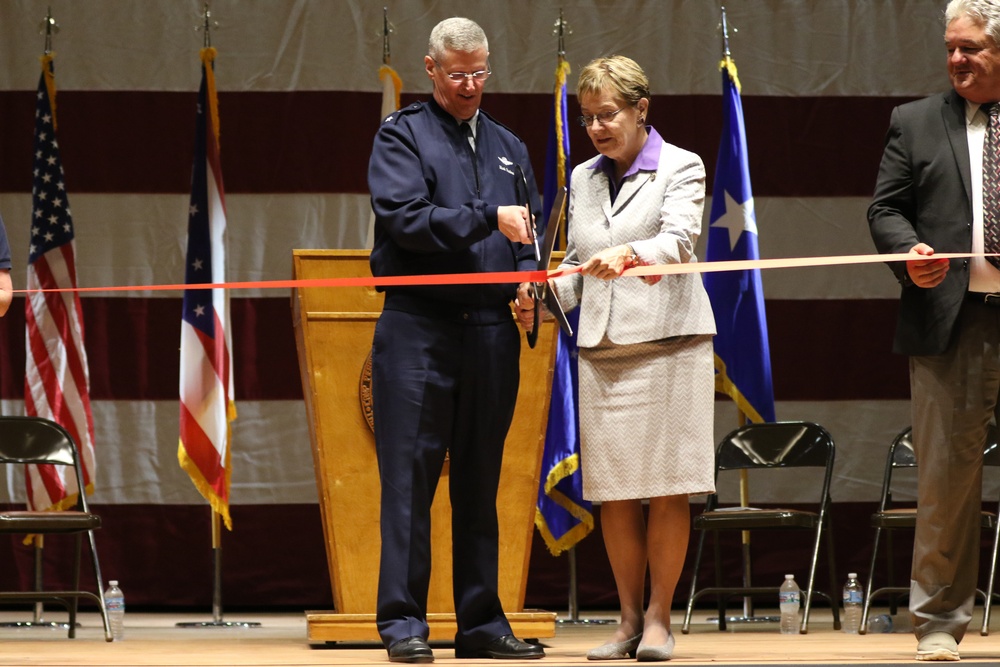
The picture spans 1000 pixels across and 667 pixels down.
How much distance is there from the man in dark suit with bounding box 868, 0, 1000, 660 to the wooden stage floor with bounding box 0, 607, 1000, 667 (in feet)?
0.75

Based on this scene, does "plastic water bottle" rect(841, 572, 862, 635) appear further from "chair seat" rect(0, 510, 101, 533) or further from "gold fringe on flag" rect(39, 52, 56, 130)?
"gold fringe on flag" rect(39, 52, 56, 130)

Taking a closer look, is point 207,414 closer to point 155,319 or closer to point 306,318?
point 155,319

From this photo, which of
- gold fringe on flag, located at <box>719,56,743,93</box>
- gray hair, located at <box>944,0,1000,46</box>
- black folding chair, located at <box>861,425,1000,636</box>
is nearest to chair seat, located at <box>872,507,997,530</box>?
black folding chair, located at <box>861,425,1000,636</box>

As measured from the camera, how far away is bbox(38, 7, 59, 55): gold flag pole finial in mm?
5941

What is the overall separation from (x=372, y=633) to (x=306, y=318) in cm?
106

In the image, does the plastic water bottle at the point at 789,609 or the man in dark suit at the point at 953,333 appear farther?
the plastic water bottle at the point at 789,609

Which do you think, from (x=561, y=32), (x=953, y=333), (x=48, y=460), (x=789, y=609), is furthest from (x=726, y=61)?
(x=48, y=460)

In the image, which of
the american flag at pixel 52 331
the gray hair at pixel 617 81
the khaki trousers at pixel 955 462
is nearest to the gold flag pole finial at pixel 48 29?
the american flag at pixel 52 331

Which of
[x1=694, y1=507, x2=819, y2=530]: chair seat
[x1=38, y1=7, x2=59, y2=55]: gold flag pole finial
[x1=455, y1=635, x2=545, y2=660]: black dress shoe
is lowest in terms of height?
[x1=694, y1=507, x2=819, y2=530]: chair seat

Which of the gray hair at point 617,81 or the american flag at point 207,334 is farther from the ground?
the gray hair at point 617,81

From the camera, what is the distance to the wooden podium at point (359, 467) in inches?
173

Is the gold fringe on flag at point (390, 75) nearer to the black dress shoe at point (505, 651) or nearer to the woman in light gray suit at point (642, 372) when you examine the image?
the woman in light gray suit at point (642, 372)

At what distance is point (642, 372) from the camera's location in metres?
3.66

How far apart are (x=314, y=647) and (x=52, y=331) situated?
2.09m
